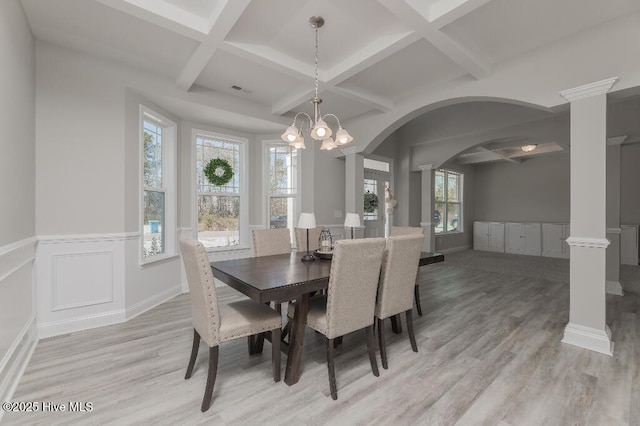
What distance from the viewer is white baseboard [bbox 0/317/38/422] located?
184 cm

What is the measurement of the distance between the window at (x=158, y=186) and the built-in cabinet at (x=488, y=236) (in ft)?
26.7

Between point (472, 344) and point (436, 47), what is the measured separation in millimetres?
2726

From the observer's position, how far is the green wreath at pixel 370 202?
6176mm

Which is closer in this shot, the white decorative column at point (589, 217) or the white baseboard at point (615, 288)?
the white decorative column at point (589, 217)

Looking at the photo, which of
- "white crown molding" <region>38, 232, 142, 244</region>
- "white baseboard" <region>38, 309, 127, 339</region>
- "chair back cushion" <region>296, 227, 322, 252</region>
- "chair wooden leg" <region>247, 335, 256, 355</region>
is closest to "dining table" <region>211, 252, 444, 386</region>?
"chair wooden leg" <region>247, 335, 256, 355</region>

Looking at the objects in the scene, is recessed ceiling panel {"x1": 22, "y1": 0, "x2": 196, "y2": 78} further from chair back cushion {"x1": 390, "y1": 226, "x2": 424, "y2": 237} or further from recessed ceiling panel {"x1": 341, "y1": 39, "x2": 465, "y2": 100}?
chair back cushion {"x1": 390, "y1": 226, "x2": 424, "y2": 237}

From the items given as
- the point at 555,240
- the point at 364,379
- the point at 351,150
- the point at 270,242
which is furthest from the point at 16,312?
the point at 555,240

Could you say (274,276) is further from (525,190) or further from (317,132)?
(525,190)

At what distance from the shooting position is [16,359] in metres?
2.09

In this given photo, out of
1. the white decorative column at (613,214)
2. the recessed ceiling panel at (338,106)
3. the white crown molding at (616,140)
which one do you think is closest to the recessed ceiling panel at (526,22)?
the recessed ceiling panel at (338,106)

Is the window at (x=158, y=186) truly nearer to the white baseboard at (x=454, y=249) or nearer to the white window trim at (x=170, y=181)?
the white window trim at (x=170, y=181)

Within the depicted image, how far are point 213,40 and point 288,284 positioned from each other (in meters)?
2.27

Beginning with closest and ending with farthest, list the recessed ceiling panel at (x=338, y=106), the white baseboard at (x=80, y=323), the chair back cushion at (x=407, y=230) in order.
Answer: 1. the white baseboard at (x=80, y=323)
2. the chair back cushion at (x=407, y=230)
3. the recessed ceiling panel at (x=338, y=106)

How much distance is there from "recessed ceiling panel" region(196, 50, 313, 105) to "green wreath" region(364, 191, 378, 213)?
2.85 metres
